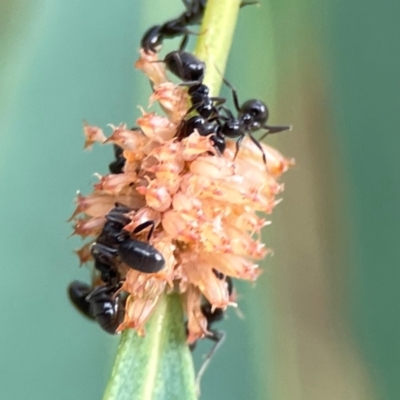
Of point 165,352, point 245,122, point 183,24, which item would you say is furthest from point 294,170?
point 165,352

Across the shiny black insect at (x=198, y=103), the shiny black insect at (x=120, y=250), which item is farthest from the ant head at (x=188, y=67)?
the shiny black insect at (x=120, y=250)

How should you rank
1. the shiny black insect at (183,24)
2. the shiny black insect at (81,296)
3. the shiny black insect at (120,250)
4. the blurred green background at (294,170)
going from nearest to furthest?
1. the shiny black insect at (120,250)
2. the shiny black insect at (81,296)
3. the shiny black insect at (183,24)
4. the blurred green background at (294,170)

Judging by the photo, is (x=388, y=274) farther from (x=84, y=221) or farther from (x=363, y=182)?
(x=84, y=221)

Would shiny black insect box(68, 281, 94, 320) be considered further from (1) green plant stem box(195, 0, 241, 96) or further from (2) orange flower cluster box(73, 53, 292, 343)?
(1) green plant stem box(195, 0, 241, 96)

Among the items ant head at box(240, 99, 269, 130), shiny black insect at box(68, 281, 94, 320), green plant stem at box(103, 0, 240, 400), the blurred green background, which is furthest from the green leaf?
the blurred green background

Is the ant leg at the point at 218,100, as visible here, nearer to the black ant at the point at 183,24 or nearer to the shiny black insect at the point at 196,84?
the shiny black insect at the point at 196,84

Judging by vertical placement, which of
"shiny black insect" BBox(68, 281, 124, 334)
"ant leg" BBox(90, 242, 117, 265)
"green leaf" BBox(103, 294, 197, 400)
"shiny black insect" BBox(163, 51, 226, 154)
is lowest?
"green leaf" BBox(103, 294, 197, 400)

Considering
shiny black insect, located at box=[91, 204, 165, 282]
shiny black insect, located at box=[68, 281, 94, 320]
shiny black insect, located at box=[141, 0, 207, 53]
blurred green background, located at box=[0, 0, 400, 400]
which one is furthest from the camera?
blurred green background, located at box=[0, 0, 400, 400]
